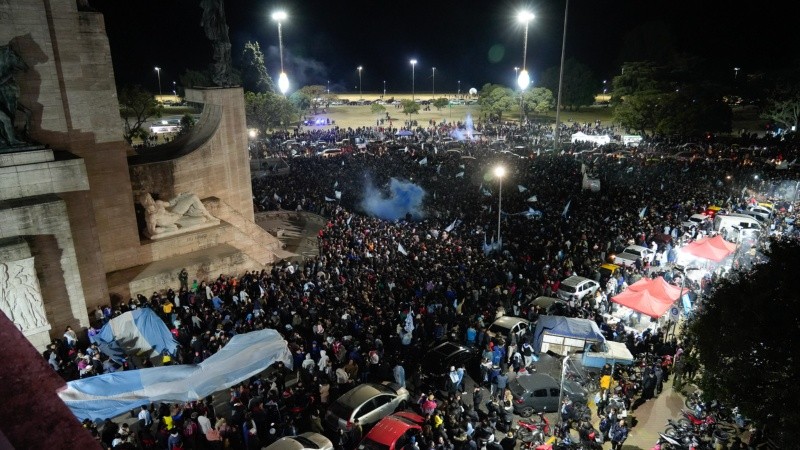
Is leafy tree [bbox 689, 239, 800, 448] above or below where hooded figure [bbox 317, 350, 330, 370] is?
above

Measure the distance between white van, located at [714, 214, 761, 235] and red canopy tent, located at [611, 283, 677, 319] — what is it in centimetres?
1010

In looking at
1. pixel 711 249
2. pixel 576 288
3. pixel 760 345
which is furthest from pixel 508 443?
pixel 711 249

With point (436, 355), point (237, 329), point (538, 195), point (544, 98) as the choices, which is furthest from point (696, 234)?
point (544, 98)

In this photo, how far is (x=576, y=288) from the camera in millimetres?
17734

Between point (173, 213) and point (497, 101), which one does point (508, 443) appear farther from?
point (497, 101)

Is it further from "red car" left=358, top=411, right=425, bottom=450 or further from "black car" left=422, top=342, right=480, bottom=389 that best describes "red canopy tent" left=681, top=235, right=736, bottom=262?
"red car" left=358, top=411, right=425, bottom=450

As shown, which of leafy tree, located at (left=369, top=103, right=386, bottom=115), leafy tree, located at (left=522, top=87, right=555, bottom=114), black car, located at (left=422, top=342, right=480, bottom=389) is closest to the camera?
black car, located at (left=422, top=342, right=480, bottom=389)

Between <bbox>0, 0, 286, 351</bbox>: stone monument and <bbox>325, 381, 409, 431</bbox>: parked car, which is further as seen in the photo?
<bbox>0, 0, 286, 351</bbox>: stone monument

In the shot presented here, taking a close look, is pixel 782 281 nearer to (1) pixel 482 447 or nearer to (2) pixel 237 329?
(1) pixel 482 447

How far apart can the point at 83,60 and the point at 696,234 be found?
24.2 meters

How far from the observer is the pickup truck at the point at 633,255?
20.2m

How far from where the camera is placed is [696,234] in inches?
922

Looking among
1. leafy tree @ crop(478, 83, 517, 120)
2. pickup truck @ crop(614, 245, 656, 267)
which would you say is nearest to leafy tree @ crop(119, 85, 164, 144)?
pickup truck @ crop(614, 245, 656, 267)

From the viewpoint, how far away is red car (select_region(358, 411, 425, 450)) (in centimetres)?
1042
